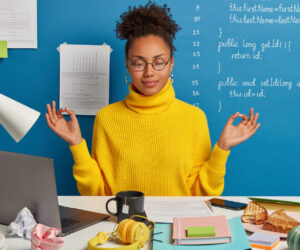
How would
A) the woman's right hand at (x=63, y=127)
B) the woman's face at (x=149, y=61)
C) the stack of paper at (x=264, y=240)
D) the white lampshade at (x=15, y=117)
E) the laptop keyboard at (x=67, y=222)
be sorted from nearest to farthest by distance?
the white lampshade at (x=15, y=117) < the stack of paper at (x=264, y=240) < the laptop keyboard at (x=67, y=222) < the woman's right hand at (x=63, y=127) < the woman's face at (x=149, y=61)

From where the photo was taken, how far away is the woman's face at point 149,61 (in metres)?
1.70

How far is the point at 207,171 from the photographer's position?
1.68 metres

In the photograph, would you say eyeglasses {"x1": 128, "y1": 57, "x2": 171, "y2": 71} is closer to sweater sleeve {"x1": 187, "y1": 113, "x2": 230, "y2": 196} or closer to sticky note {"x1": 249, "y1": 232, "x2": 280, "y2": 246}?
sweater sleeve {"x1": 187, "y1": 113, "x2": 230, "y2": 196}

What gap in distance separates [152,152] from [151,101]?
236 millimetres

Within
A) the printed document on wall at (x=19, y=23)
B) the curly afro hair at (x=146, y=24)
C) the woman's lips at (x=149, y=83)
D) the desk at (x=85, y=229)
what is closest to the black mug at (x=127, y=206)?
the desk at (x=85, y=229)

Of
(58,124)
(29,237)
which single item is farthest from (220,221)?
(58,124)

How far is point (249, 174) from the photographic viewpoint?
2.17 m

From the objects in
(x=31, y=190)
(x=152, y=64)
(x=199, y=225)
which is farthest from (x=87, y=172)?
(x=199, y=225)

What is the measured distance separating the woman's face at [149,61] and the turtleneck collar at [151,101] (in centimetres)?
3

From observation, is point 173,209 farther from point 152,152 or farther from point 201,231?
point 152,152

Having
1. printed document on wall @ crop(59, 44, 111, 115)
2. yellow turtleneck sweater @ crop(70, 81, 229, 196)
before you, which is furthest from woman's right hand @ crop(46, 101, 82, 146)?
printed document on wall @ crop(59, 44, 111, 115)

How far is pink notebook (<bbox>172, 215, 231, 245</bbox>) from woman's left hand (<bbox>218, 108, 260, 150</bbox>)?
61 centimetres

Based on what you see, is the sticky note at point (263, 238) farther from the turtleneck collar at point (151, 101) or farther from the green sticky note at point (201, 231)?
the turtleneck collar at point (151, 101)

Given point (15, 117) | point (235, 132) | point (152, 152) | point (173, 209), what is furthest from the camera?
point (152, 152)
